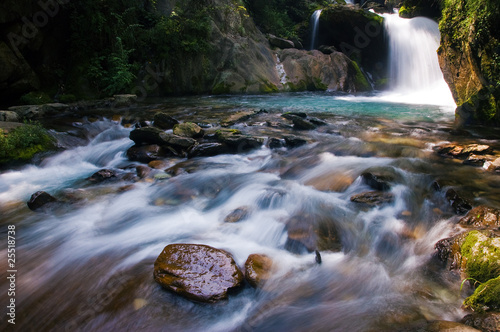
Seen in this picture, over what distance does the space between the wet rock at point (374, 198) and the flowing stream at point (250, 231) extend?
145 mm

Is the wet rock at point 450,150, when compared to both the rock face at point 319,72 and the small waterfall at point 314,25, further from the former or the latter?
the small waterfall at point 314,25

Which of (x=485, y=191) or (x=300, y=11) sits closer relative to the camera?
(x=485, y=191)

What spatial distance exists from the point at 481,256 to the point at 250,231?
2.50 meters

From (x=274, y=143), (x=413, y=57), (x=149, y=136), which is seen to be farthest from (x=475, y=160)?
(x=413, y=57)

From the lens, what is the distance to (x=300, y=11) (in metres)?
24.5

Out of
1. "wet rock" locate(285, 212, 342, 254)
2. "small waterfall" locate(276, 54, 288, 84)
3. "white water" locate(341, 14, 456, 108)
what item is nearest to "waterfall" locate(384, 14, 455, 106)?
"white water" locate(341, 14, 456, 108)

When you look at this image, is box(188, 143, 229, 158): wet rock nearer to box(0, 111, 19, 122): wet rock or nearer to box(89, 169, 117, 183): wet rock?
box(89, 169, 117, 183): wet rock

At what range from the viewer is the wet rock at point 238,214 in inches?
166

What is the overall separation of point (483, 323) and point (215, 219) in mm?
3111

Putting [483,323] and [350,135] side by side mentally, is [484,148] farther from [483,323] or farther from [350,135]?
[483,323]

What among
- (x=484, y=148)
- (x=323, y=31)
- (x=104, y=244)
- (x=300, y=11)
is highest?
(x=300, y=11)

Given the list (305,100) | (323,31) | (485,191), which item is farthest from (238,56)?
(485,191)

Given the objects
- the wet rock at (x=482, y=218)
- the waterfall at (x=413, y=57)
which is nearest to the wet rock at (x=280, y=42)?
the waterfall at (x=413, y=57)

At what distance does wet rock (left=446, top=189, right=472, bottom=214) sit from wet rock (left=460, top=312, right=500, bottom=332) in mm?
1910
